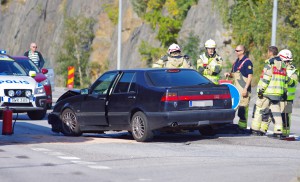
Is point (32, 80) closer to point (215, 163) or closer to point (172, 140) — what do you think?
point (172, 140)

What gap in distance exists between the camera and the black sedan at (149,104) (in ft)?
52.9

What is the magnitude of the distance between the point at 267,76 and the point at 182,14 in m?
30.7

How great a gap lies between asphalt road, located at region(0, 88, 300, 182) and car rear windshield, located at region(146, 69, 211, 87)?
3.52ft

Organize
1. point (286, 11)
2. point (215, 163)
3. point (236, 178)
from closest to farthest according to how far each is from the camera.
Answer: point (236, 178)
point (215, 163)
point (286, 11)

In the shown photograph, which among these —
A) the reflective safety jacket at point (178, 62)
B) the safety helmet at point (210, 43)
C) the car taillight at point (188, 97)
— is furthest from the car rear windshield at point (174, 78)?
the reflective safety jacket at point (178, 62)

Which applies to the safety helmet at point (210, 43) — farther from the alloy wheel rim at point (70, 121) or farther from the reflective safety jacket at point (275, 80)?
the alloy wheel rim at point (70, 121)

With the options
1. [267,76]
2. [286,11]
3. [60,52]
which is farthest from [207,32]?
[267,76]

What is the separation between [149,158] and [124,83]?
3617 millimetres

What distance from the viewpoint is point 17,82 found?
71.3 feet

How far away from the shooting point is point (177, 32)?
158 ft

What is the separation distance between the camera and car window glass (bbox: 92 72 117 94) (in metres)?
17.6

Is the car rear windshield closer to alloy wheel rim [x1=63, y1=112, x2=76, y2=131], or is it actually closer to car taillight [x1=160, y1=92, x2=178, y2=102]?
car taillight [x1=160, y1=92, x2=178, y2=102]

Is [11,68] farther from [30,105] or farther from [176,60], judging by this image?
[176,60]

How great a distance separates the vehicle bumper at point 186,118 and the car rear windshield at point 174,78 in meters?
0.67
